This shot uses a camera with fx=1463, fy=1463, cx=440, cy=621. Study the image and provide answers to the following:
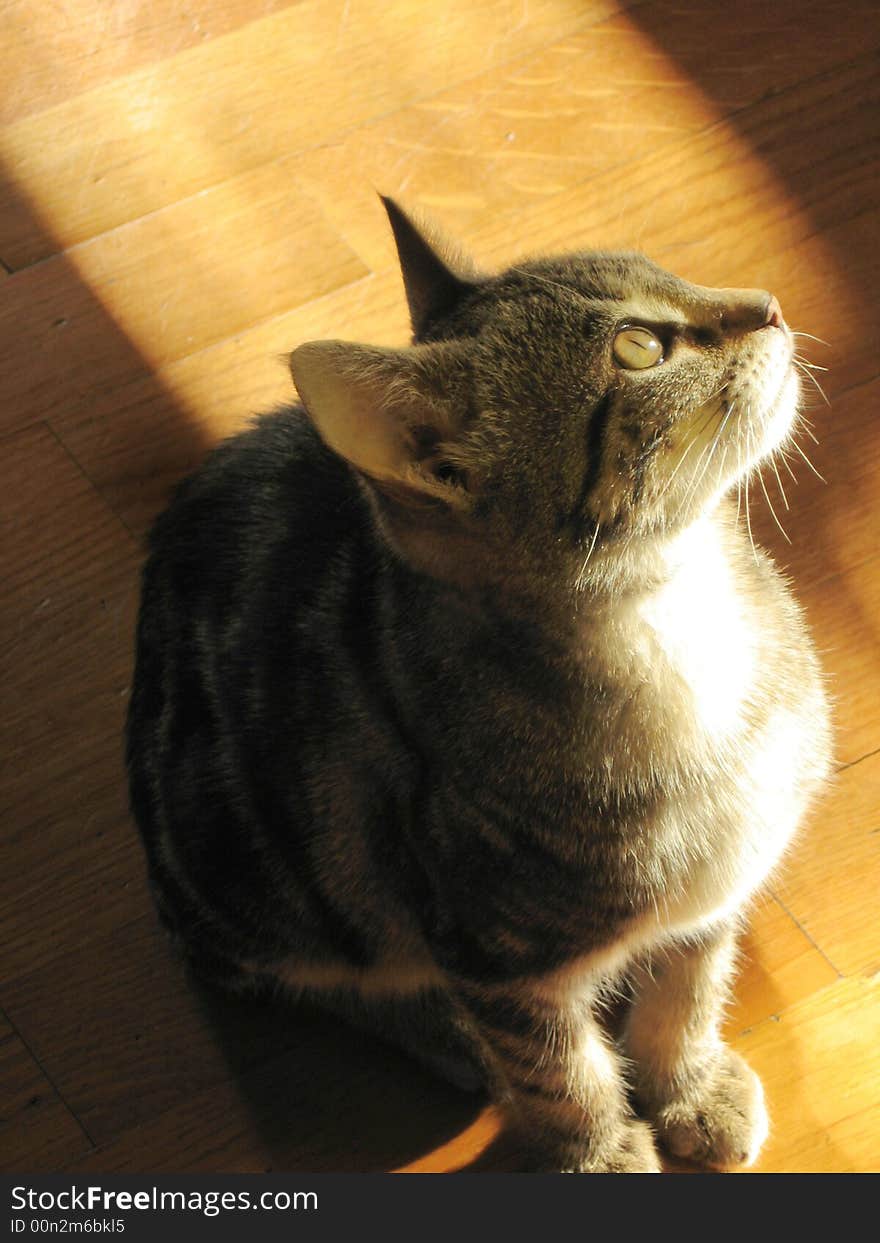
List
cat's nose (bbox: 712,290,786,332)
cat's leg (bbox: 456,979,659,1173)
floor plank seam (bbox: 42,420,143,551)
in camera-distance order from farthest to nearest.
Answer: floor plank seam (bbox: 42,420,143,551), cat's leg (bbox: 456,979,659,1173), cat's nose (bbox: 712,290,786,332)

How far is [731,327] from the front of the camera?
1.02 meters

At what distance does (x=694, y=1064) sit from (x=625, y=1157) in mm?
102

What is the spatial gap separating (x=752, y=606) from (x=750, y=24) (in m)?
1.22

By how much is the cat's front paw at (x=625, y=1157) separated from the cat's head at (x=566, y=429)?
548mm

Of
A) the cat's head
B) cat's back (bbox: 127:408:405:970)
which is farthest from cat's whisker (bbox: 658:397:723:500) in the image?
cat's back (bbox: 127:408:405:970)

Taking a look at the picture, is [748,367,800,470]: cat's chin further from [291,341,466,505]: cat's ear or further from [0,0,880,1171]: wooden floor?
[0,0,880,1171]: wooden floor

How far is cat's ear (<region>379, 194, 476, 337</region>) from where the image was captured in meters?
1.09

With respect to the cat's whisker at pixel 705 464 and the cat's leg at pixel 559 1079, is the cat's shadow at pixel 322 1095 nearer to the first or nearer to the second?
the cat's leg at pixel 559 1079

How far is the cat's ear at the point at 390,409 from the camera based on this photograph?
89 cm

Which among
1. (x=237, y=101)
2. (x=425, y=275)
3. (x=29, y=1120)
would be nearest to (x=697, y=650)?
(x=425, y=275)

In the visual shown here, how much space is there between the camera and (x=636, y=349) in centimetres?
98

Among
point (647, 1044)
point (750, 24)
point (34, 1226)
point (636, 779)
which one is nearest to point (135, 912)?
point (34, 1226)

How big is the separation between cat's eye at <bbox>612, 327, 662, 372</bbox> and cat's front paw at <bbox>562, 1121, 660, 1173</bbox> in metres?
0.67

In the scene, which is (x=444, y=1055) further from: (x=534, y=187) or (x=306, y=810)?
(x=534, y=187)
